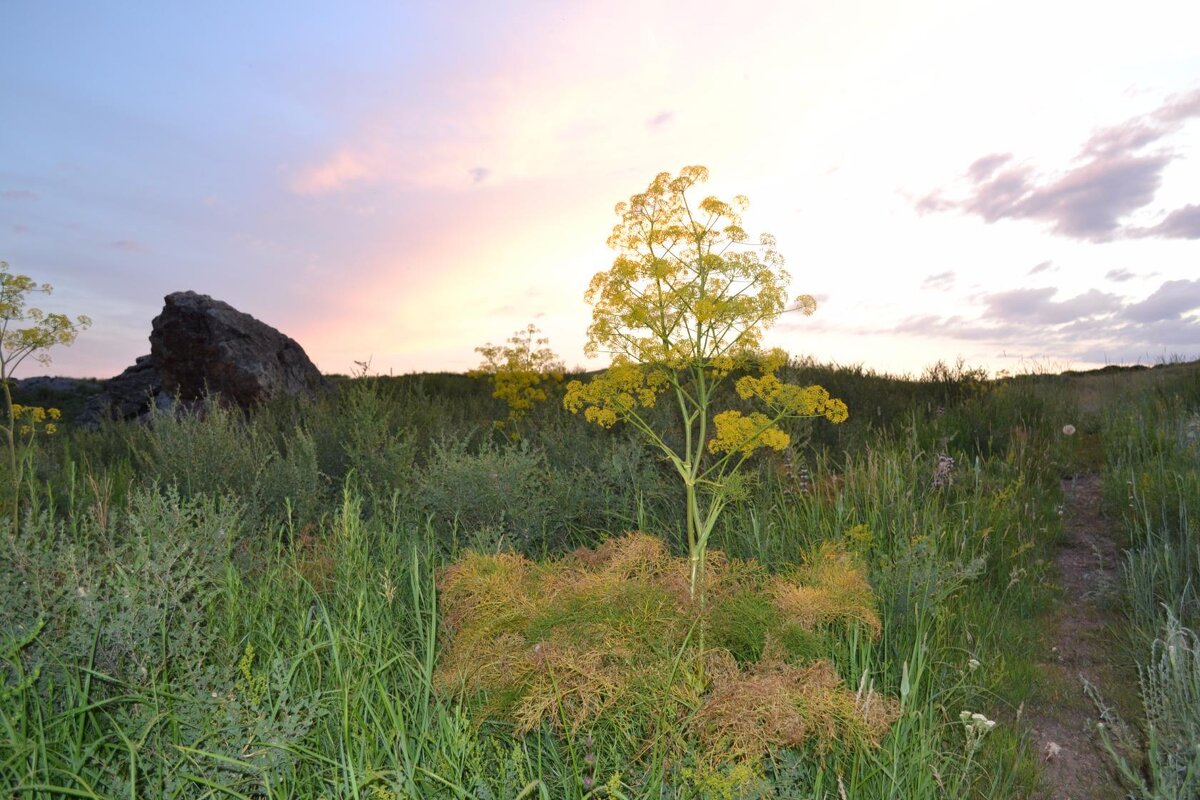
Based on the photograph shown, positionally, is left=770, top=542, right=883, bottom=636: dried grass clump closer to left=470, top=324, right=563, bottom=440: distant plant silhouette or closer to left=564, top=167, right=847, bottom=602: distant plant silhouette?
left=564, top=167, right=847, bottom=602: distant plant silhouette

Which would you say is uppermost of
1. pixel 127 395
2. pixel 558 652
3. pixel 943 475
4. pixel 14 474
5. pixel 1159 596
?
pixel 127 395

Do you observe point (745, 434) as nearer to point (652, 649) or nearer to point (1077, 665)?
point (652, 649)

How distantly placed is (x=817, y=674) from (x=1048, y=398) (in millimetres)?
8303

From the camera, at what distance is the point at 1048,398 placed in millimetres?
9469

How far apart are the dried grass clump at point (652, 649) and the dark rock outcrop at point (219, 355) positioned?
1020 cm

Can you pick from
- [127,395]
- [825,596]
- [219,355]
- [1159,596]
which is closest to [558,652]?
[825,596]

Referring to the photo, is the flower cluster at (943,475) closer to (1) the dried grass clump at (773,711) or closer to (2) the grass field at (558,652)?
(2) the grass field at (558,652)

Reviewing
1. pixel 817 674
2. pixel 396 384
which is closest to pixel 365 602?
pixel 817 674

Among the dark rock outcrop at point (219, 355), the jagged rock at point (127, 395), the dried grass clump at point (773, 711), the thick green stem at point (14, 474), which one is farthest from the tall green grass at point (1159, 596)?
the jagged rock at point (127, 395)

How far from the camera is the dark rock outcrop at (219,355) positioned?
12.5 meters

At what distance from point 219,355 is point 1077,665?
38.4 ft

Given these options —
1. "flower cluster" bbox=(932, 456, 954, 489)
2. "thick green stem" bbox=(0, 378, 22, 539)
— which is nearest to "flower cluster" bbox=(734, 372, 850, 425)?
"flower cluster" bbox=(932, 456, 954, 489)

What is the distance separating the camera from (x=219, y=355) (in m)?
12.5

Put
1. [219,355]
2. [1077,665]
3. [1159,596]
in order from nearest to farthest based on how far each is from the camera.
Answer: [1077,665]
[1159,596]
[219,355]
